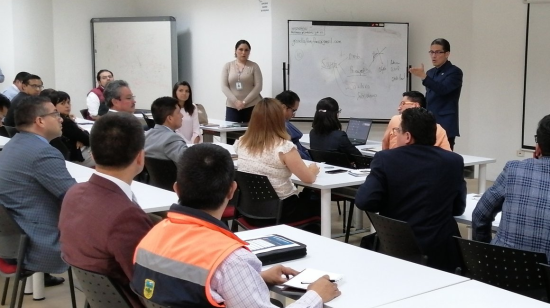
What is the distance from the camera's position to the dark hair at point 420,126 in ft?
11.3

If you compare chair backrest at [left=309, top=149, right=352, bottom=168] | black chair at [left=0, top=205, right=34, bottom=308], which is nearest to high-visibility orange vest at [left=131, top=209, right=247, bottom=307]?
black chair at [left=0, top=205, right=34, bottom=308]

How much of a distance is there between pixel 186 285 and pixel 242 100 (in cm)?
661

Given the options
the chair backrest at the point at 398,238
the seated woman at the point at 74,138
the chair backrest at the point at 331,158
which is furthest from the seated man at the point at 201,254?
the seated woman at the point at 74,138

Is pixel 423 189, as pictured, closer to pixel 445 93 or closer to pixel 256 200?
pixel 256 200

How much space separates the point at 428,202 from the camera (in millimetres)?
3402

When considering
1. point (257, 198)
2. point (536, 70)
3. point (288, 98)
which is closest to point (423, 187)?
point (257, 198)

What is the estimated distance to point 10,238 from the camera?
11.1 ft

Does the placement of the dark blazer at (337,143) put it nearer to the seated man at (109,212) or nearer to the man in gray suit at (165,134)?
the man in gray suit at (165,134)

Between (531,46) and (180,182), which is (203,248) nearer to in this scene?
(180,182)

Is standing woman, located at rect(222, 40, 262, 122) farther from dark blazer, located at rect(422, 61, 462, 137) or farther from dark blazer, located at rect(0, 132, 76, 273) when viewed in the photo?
dark blazer, located at rect(0, 132, 76, 273)

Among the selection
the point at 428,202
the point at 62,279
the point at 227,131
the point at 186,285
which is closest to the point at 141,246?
the point at 186,285

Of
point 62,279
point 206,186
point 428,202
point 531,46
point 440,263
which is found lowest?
point 62,279

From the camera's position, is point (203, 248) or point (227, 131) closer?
point (203, 248)

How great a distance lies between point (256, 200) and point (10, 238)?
1600mm
